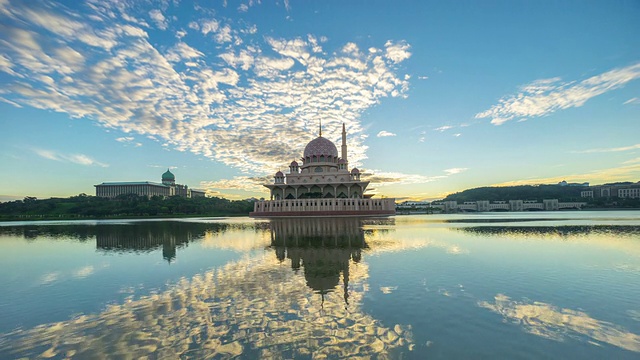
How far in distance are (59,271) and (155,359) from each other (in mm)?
11573

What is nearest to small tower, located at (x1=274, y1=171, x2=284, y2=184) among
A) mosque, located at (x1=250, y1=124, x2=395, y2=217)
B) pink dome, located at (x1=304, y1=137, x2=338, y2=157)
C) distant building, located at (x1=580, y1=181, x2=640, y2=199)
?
mosque, located at (x1=250, y1=124, x2=395, y2=217)

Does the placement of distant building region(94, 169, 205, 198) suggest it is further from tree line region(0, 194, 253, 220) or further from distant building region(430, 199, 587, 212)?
distant building region(430, 199, 587, 212)

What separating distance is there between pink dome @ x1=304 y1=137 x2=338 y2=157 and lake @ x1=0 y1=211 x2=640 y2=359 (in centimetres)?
5932

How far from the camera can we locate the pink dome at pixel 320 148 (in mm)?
74000

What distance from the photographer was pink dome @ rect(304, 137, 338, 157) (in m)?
74.0

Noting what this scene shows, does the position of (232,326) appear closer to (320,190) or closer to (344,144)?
(320,190)

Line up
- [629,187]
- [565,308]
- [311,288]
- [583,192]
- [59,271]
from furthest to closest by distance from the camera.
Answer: [583,192]
[629,187]
[59,271]
[311,288]
[565,308]

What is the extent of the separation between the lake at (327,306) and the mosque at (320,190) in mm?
46767

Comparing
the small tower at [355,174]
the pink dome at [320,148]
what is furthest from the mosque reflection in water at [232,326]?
the pink dome at [320,148]

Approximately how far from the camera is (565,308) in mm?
7871

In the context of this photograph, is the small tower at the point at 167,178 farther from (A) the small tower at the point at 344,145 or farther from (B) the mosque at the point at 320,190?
(A) the small tower at the point at 344,145

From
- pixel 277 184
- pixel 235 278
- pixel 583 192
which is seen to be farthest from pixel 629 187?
pixel 235 278

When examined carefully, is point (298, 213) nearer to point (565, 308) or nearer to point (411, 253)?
point (411, 253)

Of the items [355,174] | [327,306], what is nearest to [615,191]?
[355,174]
